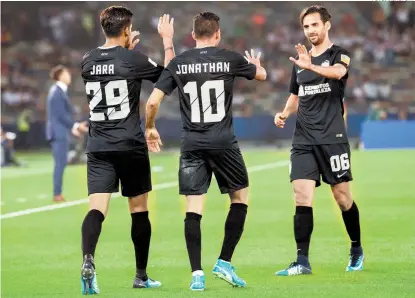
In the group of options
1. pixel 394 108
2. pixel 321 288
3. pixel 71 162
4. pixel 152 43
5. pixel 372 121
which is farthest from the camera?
pixel 152 43

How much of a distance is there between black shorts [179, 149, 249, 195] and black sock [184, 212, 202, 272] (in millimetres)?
249

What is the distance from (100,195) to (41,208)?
9.57 meters

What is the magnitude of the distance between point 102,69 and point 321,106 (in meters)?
2.23

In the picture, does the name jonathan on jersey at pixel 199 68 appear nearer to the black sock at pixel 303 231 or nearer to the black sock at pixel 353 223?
the black sock at pixel 303 231

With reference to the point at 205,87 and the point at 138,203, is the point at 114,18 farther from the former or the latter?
the point at 138,203

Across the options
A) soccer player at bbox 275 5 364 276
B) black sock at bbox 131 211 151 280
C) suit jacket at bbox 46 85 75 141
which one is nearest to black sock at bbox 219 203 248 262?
black sock at bbox 131 211 151 280

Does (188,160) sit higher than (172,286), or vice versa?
(188,160)

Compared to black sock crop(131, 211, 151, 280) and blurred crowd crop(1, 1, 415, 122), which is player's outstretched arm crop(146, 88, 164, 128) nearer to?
black sock crop(131, 211, 151, 280)

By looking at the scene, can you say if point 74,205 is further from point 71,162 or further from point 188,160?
point 71,162

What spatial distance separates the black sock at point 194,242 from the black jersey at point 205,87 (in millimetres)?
621

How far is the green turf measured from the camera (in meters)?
10.0

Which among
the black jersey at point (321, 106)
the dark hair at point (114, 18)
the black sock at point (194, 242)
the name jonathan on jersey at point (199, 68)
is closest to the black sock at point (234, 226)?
the black sock at point (194, 242)

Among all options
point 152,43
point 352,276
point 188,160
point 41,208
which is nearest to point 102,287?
point 188,160

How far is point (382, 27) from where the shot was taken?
47.0 m
